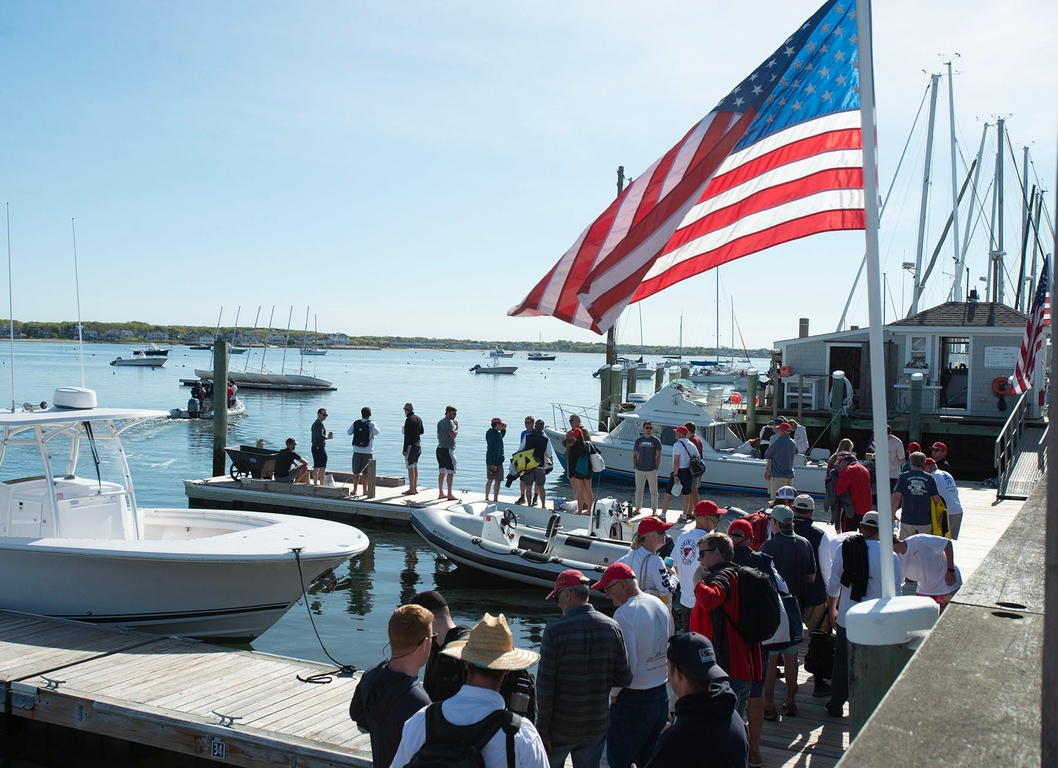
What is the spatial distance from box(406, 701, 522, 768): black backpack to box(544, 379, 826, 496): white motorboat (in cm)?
1922

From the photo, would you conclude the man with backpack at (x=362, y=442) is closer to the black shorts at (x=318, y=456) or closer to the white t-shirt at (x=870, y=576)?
the black shorts at (x=318, y=456)

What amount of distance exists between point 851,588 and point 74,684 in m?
6.61

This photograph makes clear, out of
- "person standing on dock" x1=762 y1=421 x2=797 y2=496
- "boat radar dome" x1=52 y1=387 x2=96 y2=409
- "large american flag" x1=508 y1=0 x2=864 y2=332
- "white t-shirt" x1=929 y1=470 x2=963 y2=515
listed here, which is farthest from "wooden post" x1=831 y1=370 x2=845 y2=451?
"boat radar dome" x1=52 y1=387 x2=96 y2=409

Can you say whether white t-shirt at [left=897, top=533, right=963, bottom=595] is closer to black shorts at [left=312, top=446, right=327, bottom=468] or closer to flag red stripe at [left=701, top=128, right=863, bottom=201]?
flag red stripe at [left=701, top=128, right=863, bottom=201]

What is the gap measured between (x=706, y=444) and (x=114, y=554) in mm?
17031

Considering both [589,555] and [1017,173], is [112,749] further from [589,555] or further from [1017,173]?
[1017,173]

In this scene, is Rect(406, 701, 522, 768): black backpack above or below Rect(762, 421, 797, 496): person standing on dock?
above

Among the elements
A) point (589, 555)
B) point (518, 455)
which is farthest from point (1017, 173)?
point (589, 555)

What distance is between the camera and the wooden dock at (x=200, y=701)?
6664mm

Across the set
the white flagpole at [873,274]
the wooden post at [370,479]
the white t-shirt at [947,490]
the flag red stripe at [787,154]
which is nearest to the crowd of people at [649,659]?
the white flagpole at [873,274]

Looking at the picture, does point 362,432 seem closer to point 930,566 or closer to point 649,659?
point 930,566

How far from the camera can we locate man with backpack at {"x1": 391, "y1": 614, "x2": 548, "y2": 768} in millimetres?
3354

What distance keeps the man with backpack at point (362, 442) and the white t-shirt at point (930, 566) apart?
37.8 feet

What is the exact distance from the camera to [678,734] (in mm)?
3693
